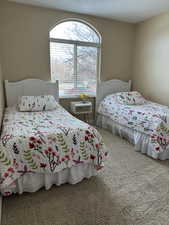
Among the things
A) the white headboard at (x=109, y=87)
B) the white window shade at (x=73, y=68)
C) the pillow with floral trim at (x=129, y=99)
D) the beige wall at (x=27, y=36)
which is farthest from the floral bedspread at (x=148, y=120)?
the beige wall at (x=27, y=36)

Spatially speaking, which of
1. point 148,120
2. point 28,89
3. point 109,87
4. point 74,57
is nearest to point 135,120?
point 148,120

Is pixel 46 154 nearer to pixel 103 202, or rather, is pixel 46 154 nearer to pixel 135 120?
pixel 103 202

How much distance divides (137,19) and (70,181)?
3918 mm

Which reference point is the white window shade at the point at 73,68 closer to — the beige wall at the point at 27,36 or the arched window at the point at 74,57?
the arched window at the point at 74,57

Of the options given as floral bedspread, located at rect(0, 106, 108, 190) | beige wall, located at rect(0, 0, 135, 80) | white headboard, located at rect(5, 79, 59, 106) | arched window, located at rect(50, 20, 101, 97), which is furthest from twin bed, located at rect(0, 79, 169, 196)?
arched window, located at rect(50, 20, 101, 97)

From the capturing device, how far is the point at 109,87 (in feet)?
13.6

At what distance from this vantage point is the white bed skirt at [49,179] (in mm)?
1676

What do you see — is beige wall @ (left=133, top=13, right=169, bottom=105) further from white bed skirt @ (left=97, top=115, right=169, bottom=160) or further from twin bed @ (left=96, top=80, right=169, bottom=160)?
white bed skirt @ (left=97, top=115, right=169, bottom=160)

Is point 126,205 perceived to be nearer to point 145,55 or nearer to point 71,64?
point 71,64

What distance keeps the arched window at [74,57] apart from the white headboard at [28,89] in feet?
0.77

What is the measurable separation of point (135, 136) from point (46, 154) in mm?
1804

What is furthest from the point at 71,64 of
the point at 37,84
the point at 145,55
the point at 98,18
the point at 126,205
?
the point at 126,205

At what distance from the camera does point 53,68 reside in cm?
357

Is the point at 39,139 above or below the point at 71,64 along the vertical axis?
below
